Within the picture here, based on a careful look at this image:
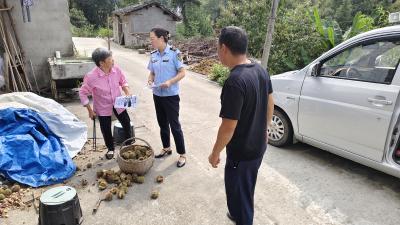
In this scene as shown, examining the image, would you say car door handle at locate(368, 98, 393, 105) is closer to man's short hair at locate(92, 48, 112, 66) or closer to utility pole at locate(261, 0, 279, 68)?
man's short hair at locate(92, 48, 112, 66)

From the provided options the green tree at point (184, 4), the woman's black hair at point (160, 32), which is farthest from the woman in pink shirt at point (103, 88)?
the green tree at point (184, 4)

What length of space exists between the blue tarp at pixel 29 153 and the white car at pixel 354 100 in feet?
10.9

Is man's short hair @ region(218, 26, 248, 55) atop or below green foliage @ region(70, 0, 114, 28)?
below

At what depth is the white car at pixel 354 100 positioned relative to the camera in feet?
11.4

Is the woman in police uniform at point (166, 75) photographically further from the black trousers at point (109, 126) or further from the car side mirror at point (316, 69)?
the car side mirror at point (316, 69)

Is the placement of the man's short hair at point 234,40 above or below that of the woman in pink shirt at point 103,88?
above

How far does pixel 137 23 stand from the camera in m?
→ 25.9

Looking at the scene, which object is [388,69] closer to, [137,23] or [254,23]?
[254,23]

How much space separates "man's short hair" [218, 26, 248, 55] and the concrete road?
6.22 feet

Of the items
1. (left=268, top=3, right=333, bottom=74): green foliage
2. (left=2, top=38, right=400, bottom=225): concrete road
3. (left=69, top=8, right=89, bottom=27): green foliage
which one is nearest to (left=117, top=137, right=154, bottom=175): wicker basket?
(left=2, top=38, right=400, bottom=225): concrete road

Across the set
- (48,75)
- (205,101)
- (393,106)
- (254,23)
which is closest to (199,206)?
(393,106)

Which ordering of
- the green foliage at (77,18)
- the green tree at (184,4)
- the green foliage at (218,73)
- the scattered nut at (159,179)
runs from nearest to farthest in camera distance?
the scattered nut at (159,179)
the green foliage at (218,73)
the green tree at (184,4)
the green foliage at (77,18)

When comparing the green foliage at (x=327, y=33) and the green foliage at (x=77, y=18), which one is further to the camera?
the green foliage at (x=77, y=18)

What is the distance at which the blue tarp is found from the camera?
387cm
